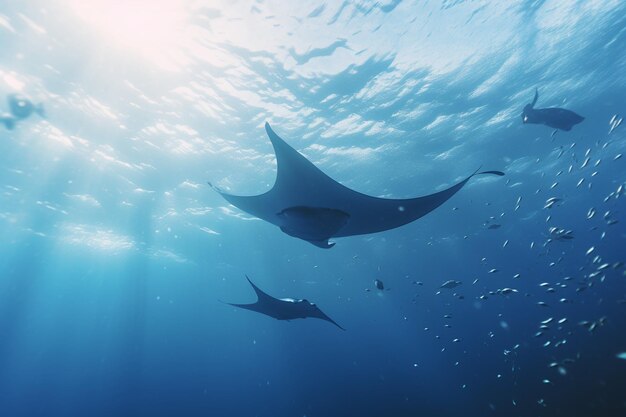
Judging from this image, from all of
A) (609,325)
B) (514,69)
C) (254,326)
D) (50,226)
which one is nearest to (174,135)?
(514,69)

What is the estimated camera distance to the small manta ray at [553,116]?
27.5 feet

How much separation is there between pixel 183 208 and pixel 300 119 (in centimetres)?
1220

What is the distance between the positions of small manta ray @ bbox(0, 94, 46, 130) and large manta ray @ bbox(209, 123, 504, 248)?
1159cm

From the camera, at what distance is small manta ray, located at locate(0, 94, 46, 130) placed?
39.2 ft

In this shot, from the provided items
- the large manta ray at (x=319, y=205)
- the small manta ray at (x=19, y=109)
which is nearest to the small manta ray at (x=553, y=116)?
the large manta ray at (x=319, y=205)

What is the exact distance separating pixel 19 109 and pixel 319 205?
545 inches

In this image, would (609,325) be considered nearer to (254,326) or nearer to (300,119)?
(300,119)

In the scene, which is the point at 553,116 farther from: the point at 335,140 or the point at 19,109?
the point at 19,109

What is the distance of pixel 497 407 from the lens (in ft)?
75.5

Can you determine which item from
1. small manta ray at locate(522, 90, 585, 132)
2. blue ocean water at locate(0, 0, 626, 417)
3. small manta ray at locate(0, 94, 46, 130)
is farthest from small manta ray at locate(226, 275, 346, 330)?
small manta ray at locate(0, 94, 46, 130)

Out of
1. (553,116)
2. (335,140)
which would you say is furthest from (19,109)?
(553,116)

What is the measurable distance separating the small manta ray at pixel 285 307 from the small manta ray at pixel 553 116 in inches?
295

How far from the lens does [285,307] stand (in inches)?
310

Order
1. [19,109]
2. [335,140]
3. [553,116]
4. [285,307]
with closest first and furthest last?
[285,307], [553,116], [19,109], [335,140]
